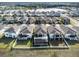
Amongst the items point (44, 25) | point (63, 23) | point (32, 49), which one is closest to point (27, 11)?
point (44, 25)

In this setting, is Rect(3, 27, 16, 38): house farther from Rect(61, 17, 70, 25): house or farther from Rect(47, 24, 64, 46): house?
Rect(61, 17, 70, 25): house

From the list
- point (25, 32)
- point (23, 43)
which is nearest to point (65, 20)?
point (25, 32)

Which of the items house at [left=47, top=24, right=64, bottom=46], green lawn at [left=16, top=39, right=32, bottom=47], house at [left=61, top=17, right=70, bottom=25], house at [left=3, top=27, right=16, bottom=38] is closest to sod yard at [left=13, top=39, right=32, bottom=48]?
green lawn at [left=16, top=39, right=32, bottom=47]

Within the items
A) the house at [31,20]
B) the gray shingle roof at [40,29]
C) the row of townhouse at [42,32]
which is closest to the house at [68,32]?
the row of townhouse at [42,32]

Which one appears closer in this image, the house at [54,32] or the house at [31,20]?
the house at [54,32]

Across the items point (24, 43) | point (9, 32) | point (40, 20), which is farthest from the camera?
point (40, 20)

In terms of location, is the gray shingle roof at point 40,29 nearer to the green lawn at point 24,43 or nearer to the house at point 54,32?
the house at point 54,32

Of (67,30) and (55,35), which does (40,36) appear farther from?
(67,30)
